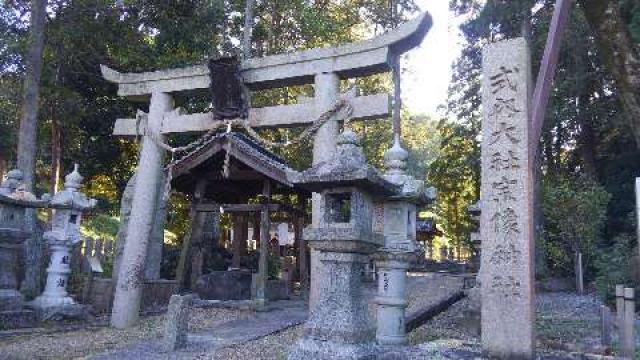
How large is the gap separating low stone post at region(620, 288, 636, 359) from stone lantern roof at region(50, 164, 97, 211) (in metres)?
9.72

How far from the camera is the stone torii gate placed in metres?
8.35

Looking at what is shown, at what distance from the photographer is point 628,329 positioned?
6379 mm

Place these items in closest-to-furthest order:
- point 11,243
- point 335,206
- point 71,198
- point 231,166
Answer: point 335,206
point 11,243
point 71,198
point 231,166

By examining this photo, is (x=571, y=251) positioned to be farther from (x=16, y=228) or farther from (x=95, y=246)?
(x=16, y=228)

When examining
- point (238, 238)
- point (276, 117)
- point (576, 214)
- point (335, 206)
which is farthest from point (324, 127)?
point (576, 214)

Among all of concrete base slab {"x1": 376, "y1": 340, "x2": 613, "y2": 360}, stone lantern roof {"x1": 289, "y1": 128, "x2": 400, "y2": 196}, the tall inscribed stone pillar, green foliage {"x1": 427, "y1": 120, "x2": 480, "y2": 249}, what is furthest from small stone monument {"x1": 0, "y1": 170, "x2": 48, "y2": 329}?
green foliage {"x1": 427, "y1": 120, "x2": 480, "y2": 249}

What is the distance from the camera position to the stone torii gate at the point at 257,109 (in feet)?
27.4

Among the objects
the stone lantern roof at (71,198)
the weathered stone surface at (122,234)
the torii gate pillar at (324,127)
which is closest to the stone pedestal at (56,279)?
the stone lantern roof at (71,198)

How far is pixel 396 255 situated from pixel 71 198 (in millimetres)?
6984

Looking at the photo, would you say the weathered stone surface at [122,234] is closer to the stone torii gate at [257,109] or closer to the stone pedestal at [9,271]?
the stone torii gate at [257,109]

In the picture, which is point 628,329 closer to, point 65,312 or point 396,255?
point 396,255

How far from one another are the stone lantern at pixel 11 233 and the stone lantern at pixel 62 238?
0.60 meters

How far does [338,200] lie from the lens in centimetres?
602

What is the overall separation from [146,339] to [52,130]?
11046 mm
